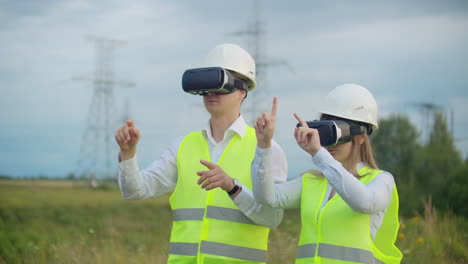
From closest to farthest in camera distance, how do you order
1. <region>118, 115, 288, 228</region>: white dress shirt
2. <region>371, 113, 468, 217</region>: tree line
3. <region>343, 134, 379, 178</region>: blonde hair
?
<region>343, 134, 379, 178</region>: blonde hair
<region>118, 115, 288, 228</region>: white dress shirt
<region>371, 113, 468, 217</region>: tree line

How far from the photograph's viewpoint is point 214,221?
14.5 feet

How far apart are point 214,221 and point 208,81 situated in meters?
0.98

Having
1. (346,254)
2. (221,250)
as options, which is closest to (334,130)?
(346,254)

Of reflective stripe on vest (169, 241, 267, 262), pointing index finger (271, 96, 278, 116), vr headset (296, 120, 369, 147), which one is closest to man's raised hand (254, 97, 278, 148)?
pointing index finger (271, 96, 278, 116)

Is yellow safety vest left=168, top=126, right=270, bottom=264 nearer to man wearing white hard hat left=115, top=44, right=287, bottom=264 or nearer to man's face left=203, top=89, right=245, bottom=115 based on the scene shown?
man wearing white hard hat left=115, top=44, right=287, bottom=264

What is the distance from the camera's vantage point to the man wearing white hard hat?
4340mm

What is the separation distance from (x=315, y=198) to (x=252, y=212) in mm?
487

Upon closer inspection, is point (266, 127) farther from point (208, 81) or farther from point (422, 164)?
point (422, 164)

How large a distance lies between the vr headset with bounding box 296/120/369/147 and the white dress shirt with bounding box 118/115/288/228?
0.46 m

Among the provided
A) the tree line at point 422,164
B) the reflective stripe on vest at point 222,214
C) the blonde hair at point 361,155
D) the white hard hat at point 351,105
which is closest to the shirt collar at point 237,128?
the reflective stripe on vest at point 222,214

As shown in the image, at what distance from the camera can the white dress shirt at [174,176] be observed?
429 cm

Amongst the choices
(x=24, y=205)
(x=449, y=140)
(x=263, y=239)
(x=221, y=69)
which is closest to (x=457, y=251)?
(x=263, y=239)

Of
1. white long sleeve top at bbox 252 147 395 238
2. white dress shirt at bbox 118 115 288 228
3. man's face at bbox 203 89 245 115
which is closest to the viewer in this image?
white long sleeve top at bbox 252 147 395 238

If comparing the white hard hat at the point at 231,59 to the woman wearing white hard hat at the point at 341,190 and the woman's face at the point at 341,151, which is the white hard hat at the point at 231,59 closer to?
the woman wearing white hard hat at the point at 341,190
